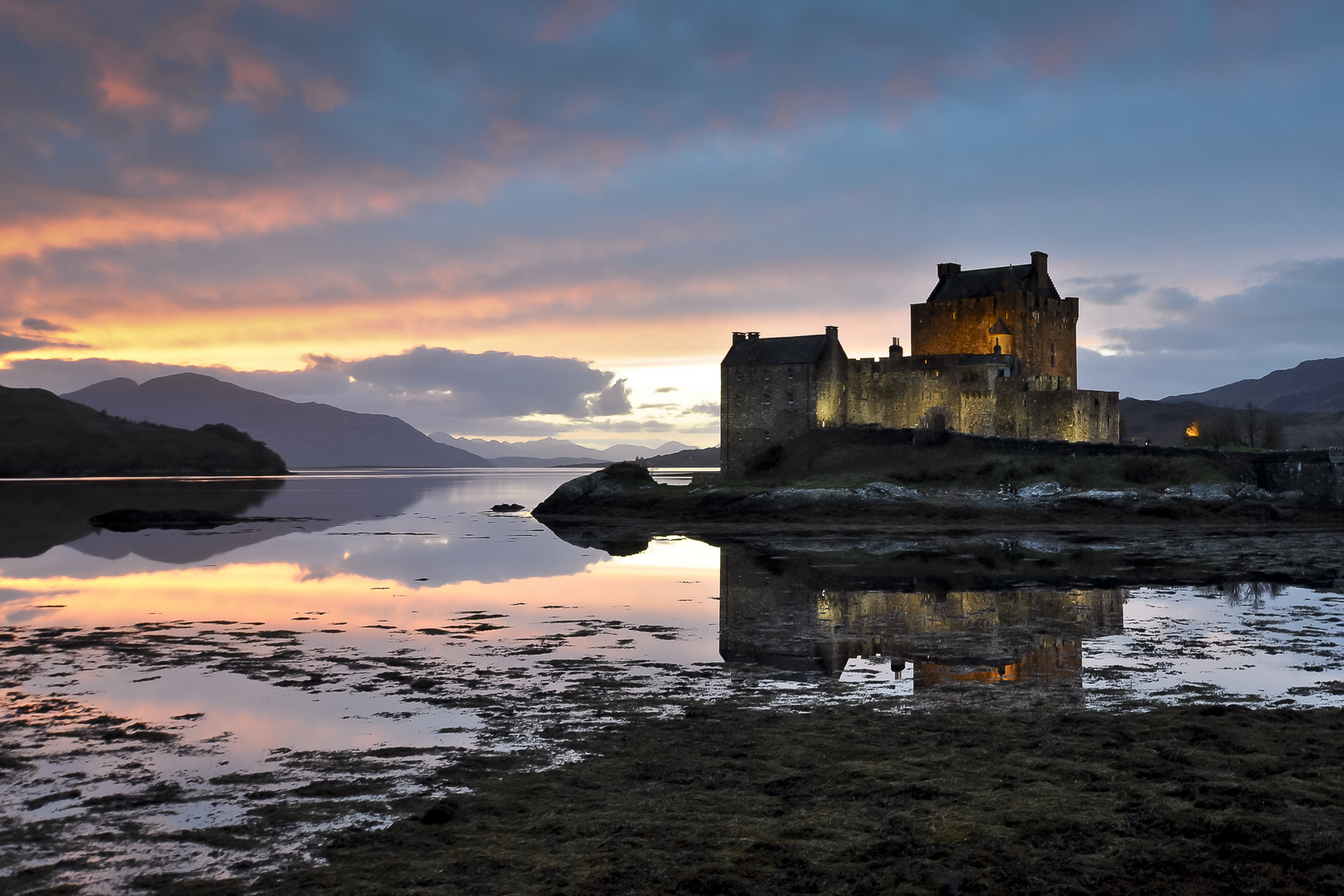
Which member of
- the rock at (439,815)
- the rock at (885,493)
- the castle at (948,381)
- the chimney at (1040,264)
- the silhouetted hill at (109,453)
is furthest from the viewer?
the silhouetted hill at (109,453)

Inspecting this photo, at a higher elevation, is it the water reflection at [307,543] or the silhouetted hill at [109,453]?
the silhouetted hill at [109,453]

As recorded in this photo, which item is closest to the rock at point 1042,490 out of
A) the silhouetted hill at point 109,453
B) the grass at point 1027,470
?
the grass at point 1027,470

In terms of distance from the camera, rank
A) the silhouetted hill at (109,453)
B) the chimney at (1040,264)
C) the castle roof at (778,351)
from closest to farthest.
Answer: the castle roof at (778,351), the chimney at (1040,264), the silhouetted hill at (109,453)

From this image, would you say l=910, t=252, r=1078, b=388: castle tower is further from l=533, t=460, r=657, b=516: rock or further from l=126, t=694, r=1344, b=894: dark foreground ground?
l=126, t=694, r=1344, b=894: dark foreground ground

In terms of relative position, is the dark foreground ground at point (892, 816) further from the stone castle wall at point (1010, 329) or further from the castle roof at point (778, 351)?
the stone castle wall at point (1010, 329)

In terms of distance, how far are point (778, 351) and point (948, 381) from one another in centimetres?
1232

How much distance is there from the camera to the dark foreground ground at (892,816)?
6.74m

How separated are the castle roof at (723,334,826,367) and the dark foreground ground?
5792 cm

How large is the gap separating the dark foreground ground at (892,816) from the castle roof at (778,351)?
57.9 m

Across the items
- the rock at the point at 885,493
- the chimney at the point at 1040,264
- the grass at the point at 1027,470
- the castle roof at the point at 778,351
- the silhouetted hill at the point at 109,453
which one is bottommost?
the rock at the point at 885,493

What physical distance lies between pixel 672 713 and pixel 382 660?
20.4 feet

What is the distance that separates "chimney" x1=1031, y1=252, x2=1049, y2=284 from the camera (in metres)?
73.6

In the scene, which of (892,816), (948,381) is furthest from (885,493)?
(892,816)

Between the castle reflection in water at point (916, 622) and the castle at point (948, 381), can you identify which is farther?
the castle at point (948, 381)
